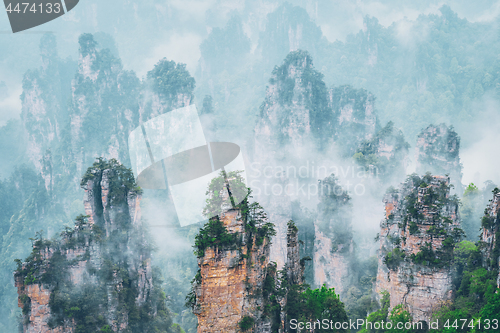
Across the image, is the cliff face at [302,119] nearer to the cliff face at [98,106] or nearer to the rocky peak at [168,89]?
the rocky peak at [168,89]

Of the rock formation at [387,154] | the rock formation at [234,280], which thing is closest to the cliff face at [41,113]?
A: the rock formation at [387,154]

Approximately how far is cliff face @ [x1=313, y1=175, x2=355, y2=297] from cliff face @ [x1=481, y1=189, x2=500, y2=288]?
1939 centimetres

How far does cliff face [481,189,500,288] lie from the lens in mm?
21500

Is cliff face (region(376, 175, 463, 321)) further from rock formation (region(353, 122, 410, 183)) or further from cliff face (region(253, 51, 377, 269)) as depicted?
cliff face (region(253, 51, 377, 269))

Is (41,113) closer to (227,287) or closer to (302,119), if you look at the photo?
(302,119)

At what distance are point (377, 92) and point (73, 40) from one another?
71565mm

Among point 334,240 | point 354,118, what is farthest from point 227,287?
point 354,118

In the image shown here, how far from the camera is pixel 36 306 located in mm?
28016

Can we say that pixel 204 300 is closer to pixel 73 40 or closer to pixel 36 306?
pixel 36 306

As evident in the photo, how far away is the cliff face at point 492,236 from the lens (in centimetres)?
2150

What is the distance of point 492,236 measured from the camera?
2227cm

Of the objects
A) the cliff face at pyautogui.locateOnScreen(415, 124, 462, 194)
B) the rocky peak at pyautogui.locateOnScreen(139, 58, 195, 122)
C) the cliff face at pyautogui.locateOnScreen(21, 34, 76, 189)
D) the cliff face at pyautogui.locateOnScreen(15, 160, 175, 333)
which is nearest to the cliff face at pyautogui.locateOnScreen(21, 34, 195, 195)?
the rocky peak at pyautogui.locateOnScreen(139, 58, 195, 122)

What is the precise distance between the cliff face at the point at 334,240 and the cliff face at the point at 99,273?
1587cm

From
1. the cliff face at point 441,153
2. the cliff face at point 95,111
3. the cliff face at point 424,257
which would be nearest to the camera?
the cliff face at point 424,257
